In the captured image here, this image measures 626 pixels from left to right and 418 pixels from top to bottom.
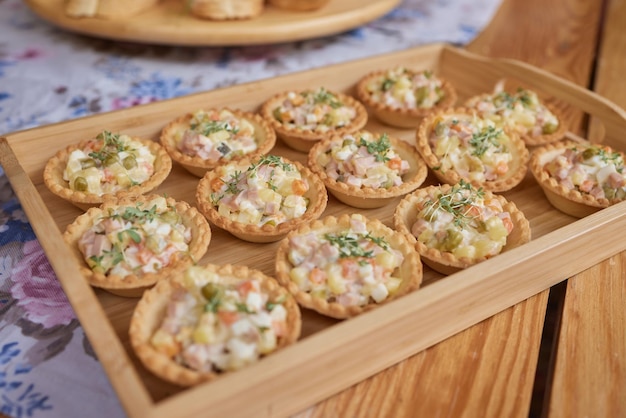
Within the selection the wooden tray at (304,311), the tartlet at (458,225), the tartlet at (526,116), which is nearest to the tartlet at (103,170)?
the wooden tray at (304,311)

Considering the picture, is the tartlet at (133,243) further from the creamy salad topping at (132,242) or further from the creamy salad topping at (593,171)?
the creamy salad topping at (593,171)

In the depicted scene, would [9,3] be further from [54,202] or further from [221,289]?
[221,289]

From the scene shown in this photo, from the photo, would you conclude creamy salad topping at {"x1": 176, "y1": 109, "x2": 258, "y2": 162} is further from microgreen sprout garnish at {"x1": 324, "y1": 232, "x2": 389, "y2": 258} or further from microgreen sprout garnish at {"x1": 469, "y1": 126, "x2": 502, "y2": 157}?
microgreen sprout garnish at {"x1": 469, "y1": 126, "x2": 502, "y2": 157}

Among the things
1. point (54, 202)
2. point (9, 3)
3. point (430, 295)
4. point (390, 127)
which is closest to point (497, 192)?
point (390, 127)

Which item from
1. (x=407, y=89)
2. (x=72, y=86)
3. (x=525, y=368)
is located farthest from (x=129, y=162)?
(x=525, y=368)

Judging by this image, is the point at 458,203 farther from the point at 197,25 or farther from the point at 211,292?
the point at 197,25

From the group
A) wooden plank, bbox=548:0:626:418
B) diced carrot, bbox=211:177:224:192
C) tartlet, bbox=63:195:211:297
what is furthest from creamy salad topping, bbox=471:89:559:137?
tartlet, bbox=63:195:211:297

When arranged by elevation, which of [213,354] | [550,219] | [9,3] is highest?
[9,3]
